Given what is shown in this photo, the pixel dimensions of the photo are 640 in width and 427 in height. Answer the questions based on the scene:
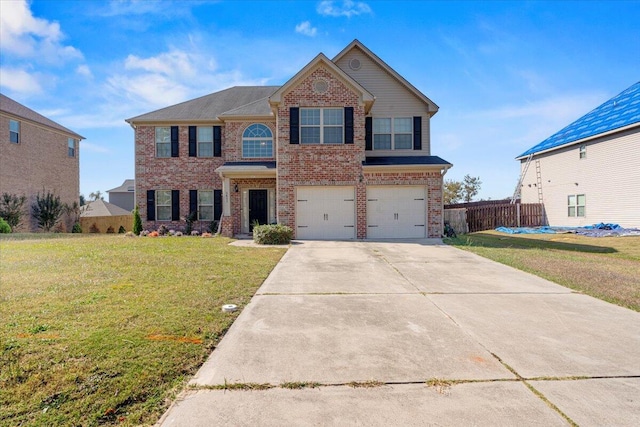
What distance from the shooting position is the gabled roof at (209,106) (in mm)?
16656

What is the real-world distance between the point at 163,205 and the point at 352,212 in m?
10.2

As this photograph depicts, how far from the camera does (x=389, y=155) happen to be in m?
15.2

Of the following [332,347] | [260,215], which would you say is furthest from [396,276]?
[260,215]

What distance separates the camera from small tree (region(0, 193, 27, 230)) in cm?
1939

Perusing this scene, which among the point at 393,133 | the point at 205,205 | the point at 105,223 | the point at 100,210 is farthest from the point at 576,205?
the point at 100,210

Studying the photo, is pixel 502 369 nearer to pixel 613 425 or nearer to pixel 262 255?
pixel 613 425

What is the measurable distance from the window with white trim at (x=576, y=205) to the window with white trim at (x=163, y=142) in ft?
79.4

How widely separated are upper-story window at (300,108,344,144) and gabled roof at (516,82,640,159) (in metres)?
15.9

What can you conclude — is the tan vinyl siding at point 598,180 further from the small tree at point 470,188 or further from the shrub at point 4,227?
the shrub at point 4,227

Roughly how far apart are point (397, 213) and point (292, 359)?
1120 centimetres

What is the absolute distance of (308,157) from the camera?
1345 cm

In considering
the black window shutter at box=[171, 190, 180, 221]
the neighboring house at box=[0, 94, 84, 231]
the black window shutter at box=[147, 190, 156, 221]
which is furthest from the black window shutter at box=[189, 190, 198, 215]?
the neighboring house at box=[0, 94, 84, 231]

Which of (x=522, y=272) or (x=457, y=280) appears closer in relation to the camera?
(x=457, y=280)

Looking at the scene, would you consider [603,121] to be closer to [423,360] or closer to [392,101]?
[392,101]
